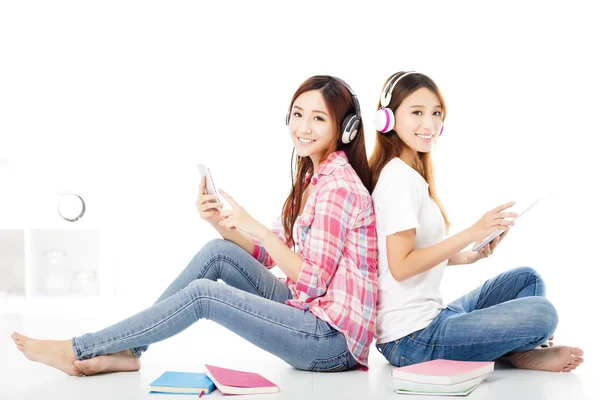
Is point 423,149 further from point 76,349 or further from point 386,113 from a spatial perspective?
point 76,349

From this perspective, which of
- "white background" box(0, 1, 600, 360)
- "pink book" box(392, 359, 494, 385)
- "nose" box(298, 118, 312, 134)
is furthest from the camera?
"white background" box(0, 1, 600, 360)

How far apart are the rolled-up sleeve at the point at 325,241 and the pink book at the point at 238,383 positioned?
0.26 meters

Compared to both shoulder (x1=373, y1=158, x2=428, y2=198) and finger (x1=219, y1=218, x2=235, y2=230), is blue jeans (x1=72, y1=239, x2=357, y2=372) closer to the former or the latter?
finger (x1=219, y1=218, x2=235, y2=230)

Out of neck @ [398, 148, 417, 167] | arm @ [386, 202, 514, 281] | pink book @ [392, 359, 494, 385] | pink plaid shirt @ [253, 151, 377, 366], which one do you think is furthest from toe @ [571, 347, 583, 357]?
neck @ [398, 148, 417, 167]

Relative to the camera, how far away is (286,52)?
4.00 meters

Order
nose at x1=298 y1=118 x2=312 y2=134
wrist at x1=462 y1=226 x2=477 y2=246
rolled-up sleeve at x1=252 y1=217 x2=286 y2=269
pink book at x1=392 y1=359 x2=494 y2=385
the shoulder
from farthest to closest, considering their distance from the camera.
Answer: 1. rolled-up sleeve at x1=252 y1=217 x2=286 y2=269
2. nose at x1=298 y1=118 x2=312 y2=134
3. the shoulder
4. wrist at x1=462 y1=226 x2=477 y2=246
5. pink book at x1=392 y1=359 x2=494 y2=385

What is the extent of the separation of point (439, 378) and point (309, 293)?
40 cm

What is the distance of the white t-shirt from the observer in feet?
6.45

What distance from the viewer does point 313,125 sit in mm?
2098

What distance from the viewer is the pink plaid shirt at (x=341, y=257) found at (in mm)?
1939

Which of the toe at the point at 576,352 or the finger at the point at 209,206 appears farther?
the finger at the point at 209,206

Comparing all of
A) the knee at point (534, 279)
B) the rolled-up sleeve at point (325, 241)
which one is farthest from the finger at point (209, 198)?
the knee at point (534, 279)

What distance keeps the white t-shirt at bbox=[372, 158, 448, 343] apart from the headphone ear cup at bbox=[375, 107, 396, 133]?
93mm

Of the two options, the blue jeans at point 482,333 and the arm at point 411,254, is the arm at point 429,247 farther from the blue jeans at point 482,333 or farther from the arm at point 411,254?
the blue jeans at point 482,333
